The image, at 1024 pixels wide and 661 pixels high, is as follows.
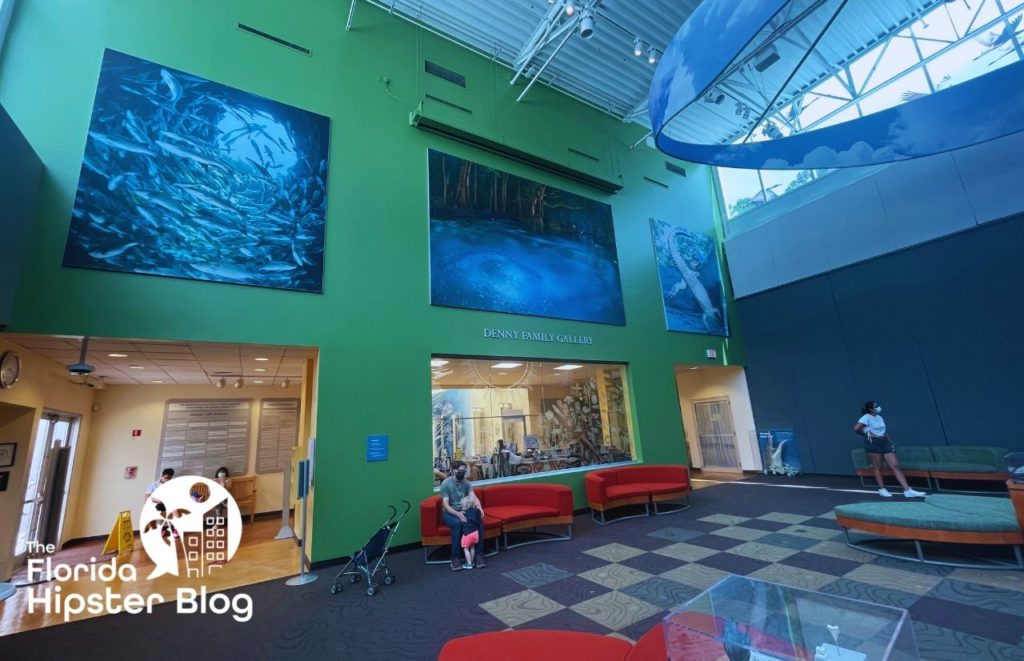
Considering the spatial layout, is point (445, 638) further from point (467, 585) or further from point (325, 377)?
point (325, 377)

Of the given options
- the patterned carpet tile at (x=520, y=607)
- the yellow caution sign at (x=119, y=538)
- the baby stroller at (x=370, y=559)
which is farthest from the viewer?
the yellow caution sign at (x=119, y=538)

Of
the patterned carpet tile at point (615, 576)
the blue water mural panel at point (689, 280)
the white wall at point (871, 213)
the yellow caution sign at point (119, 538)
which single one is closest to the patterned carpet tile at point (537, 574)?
the patterned carpet tile at point (615, 576)

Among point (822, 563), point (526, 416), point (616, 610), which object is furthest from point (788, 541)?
point (526, 416)

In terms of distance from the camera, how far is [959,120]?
618cm

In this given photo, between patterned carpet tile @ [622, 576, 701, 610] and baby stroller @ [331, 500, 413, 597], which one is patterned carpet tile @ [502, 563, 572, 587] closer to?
patterned carpet tile @ [622, 576, 701, 610]

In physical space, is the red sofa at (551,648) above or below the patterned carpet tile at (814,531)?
above

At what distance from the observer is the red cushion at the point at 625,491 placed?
279 inches

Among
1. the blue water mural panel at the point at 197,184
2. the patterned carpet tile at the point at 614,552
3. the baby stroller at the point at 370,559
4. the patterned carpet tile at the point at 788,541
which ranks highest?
the blue water mural panel at the point at 197,184

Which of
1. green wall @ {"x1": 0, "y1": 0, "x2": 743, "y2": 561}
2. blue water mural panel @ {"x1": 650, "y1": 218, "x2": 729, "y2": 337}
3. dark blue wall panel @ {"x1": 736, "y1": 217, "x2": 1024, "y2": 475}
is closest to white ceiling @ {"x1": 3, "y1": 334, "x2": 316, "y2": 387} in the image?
green wall @ {"x1": 0, "y1": 0, "x2": 743, "y2": 561}

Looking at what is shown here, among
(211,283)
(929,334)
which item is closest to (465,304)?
(211,283)

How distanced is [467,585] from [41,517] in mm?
7628

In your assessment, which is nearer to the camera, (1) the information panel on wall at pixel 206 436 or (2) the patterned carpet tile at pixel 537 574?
(2) the patterned carpet tile at pixel 537 574

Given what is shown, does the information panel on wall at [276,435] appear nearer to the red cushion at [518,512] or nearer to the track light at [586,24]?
the red cushion at [518,512]

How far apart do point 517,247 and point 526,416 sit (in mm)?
3279
